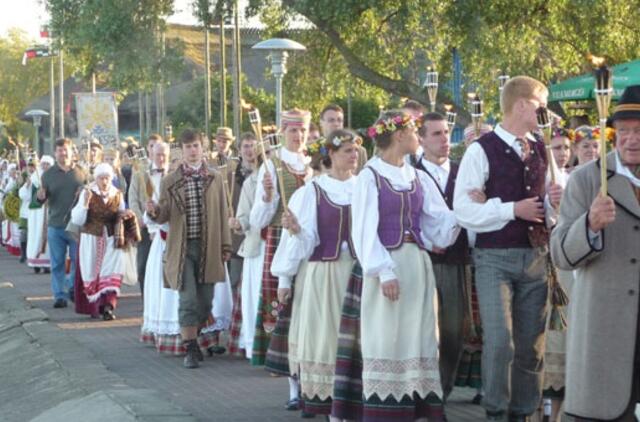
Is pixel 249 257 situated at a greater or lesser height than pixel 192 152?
lesser

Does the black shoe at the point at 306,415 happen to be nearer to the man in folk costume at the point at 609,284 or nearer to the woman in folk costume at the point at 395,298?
the woman in folk costume at the point at 395,298

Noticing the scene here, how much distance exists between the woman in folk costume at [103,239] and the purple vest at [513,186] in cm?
867

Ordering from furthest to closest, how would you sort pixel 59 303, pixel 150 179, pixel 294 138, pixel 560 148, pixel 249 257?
1. pixel 59 303
2. pixel 150 179
3. pixel 249 257
4. pixel 294 138
5. pixel 560 148

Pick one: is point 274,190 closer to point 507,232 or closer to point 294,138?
point 294,138

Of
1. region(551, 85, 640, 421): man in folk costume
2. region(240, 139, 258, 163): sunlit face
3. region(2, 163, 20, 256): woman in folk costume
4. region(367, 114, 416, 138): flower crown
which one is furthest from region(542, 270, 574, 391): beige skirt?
region(2, 163, 20, 256): woman in folk costume

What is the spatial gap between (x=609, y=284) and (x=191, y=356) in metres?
6.53

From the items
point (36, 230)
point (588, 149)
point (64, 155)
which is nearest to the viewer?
point (588, 149)

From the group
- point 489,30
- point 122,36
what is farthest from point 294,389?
point 122,36

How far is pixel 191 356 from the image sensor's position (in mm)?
12797

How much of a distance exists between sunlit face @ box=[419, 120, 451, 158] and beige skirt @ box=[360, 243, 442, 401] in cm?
131

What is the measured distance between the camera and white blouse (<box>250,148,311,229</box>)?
11375mm

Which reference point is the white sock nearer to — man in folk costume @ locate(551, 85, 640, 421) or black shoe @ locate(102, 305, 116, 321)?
man in folk costume @ locate(551, 85, 640, 421)

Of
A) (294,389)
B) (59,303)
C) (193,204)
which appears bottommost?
(59,303)

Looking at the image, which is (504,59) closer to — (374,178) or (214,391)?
(214,391)
